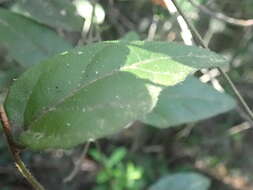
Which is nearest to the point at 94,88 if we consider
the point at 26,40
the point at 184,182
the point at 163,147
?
the point at 26,40

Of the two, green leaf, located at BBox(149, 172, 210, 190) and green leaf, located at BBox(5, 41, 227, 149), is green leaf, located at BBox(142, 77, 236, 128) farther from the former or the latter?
green leaf, located at BBox(149, 172, 210, 190)

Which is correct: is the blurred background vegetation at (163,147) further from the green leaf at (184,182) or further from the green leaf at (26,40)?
the green leaf at (26,40)

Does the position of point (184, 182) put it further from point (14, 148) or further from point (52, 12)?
point (14, 148)

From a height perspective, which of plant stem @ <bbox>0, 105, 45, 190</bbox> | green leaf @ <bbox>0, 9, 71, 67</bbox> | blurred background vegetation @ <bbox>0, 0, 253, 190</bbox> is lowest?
blurred background vegetation @ <bbox>0, 0, 253, 190</bbox>

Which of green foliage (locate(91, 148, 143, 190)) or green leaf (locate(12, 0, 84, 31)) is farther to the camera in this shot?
green foliage (locate(91, 148, 143, 190))

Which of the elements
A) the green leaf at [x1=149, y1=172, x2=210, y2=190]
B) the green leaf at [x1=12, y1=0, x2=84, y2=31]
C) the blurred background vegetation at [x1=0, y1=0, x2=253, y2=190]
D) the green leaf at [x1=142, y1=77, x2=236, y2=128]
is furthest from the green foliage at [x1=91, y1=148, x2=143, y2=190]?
the green leaf at [x1=142, y1=77, x2=236, y2=128]

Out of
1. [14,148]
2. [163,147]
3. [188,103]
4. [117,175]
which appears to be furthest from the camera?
[163,147]

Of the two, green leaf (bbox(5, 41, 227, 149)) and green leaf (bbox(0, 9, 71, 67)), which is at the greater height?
green leaf (bbox(5, 41, 227, 149))
